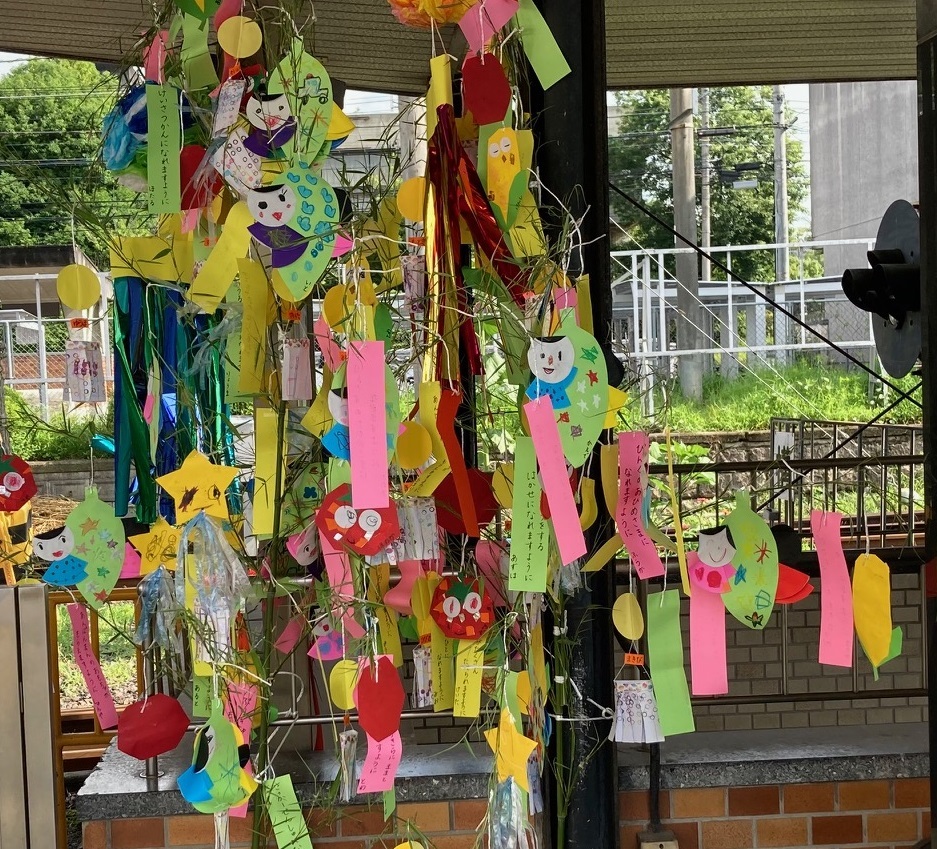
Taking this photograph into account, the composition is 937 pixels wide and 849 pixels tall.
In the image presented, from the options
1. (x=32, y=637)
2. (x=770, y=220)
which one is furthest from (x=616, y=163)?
(x=32, y=637)

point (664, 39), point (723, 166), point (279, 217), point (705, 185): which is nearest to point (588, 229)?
point (279, 217)

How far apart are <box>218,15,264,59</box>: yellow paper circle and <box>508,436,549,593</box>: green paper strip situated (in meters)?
0.65

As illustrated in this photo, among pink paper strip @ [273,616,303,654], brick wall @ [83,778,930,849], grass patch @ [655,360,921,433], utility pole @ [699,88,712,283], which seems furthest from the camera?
utility pole @ [699,88,712,283]

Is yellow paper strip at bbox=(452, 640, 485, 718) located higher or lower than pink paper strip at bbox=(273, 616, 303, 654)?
lower

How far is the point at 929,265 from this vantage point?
1.46 metres

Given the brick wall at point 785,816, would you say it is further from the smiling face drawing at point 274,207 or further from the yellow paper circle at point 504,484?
the smiling face drawing at point 274,207

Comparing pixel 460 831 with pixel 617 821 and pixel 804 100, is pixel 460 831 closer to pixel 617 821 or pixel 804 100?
pixel 617 821

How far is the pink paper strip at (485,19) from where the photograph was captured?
4.50ft

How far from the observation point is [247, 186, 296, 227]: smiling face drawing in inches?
53.3

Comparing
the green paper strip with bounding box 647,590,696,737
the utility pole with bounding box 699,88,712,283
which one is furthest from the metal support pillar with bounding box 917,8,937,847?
the utility pole with bounding box 699,88,712,283

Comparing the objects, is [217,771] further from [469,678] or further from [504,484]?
[504,484]

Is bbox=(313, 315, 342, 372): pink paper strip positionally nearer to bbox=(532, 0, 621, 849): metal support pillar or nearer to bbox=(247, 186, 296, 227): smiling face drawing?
bbox=(247, 186, 296, 227): smiling face drawing

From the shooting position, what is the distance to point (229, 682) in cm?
152

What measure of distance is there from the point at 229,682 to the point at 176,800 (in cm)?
46
